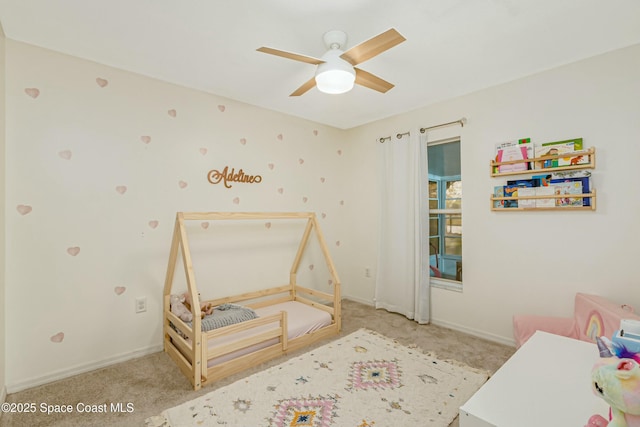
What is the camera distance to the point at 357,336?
2834 mm

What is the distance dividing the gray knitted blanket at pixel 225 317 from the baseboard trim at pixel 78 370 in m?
0.51

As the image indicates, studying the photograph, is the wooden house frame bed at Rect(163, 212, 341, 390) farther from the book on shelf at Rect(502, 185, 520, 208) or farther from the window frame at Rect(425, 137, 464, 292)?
the book on shelf at Rect(502, 185, 520, 208)

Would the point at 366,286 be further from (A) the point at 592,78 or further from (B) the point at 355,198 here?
(A) the point at 592,78

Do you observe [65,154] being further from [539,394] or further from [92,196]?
[539,394]

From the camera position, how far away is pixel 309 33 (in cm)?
194

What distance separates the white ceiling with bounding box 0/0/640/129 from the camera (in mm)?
1725

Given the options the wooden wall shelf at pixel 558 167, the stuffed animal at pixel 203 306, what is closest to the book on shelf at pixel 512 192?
the wooden wall shelf at pixel 558 167

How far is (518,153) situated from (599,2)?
3.71ft

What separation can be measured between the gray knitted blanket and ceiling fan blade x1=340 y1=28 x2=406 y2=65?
2087 mm

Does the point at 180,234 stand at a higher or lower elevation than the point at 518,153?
lower

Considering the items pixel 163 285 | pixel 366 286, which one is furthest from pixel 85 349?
pixel 366 286

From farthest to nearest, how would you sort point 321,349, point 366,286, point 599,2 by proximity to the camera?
1. point 366,286
2. point 321,349
3. point 599,2

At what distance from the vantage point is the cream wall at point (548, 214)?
2160mm

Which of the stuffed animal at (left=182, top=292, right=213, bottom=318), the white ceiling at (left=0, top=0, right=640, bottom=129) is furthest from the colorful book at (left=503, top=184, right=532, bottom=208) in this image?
the stuffed animal at (left=182, top=292, right=213, bottom=318)
